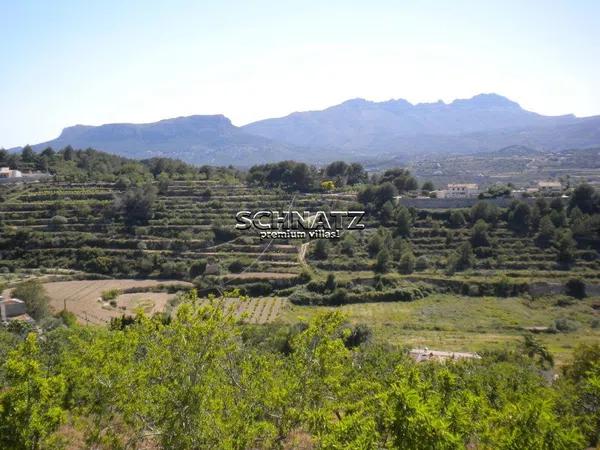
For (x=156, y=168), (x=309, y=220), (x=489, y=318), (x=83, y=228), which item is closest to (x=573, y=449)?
(x=489, y=318)

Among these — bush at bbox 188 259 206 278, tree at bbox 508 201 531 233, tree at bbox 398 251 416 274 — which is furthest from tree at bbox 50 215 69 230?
tree at bbox 508 201 531 233

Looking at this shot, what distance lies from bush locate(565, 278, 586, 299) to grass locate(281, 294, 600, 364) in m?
0.65

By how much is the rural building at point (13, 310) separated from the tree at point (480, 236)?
33.5 meters

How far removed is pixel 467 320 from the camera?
30875mm

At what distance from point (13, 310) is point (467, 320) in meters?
27.1

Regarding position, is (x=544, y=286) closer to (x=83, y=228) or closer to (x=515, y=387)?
(x=515, y=387)

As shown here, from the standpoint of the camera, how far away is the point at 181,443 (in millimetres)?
7766

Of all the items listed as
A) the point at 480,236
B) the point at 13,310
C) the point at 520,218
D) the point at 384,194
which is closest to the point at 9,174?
the point at 13,310

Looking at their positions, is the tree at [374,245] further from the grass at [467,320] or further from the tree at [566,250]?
the tree at [566,250]

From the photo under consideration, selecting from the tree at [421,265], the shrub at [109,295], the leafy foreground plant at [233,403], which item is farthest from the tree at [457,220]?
the leafy foreground plant at [233,403]

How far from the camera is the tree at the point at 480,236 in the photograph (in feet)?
137

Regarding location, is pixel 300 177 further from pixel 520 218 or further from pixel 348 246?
pixel 520 218

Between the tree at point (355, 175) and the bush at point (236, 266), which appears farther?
the tree at point (355, 175)

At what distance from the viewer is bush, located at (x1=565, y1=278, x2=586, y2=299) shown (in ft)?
115
